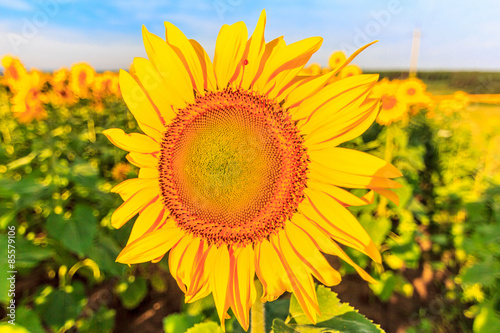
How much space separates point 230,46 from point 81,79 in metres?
4.46

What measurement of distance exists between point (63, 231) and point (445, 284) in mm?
3650

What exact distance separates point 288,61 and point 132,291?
9.18 ft

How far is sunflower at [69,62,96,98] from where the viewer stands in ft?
13.7

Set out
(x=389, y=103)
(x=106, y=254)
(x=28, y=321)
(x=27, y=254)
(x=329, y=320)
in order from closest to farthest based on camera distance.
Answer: (x=329, y=320) < (x=28, y=321) < (x=27, y=254) < (x=106, y=254) < (x=389, y=103)

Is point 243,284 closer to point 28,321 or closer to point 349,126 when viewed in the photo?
point 349,126

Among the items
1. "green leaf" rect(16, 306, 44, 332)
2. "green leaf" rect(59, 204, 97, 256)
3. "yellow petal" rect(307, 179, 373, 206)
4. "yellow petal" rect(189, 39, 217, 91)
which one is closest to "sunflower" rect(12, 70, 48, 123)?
"green leaf" rect(59, 204, 97, 256)

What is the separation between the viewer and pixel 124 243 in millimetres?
2543

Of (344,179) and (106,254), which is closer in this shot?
(344,179)

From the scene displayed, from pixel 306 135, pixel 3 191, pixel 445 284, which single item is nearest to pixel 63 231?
pixel 3 191

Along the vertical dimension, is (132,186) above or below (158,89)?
below

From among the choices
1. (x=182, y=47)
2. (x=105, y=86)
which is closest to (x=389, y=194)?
(x=182, y=47)

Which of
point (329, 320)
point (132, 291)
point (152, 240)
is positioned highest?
point (152, 240)

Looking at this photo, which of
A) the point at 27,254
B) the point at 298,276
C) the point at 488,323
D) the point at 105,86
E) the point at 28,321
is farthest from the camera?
the point at 105,86

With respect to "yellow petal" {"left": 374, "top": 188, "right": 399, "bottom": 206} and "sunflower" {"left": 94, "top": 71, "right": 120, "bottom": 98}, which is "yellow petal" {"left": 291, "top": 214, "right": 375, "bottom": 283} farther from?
"sunflower" {"left": 94, "top": 71, "right": 120, "bottom": 98}
